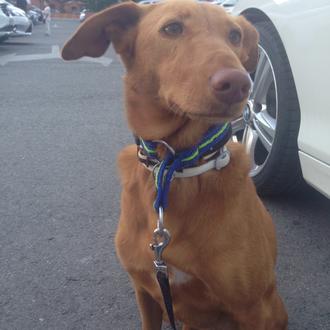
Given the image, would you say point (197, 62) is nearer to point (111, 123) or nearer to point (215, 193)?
point (215, 193)

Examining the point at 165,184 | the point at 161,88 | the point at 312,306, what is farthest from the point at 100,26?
the point at 312,306

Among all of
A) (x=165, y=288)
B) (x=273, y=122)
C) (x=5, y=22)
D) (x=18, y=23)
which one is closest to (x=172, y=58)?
(x=165, y=288)

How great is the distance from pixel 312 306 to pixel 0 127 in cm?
382

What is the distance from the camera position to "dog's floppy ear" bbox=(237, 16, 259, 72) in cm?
242

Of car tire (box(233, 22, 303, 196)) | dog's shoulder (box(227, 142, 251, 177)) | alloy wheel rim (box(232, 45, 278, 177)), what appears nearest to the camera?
dog's shoulder (box(227, 142, 251, 177))

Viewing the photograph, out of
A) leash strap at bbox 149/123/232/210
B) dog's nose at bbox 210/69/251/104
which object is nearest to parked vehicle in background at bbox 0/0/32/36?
leash strap at bbox 149/123/232/210

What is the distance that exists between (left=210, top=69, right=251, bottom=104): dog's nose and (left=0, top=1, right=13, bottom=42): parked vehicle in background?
11.8m

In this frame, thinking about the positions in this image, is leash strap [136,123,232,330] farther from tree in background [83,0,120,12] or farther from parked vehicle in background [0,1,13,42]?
tree in background [83,0,120,12]

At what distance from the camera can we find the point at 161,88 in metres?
1.98

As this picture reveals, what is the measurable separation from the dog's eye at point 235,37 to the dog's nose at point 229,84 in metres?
0.48

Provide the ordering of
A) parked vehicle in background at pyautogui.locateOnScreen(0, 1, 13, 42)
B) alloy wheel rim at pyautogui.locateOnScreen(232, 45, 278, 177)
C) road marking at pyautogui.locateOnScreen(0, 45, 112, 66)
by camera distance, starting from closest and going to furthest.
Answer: alloy wheel rim at pyautogui.locateOnScreen(232, 45, 278, 177) → road marking at pyautogui.locateOnScreen(0, 45, 112, 66) → parked vehicle in background at pyautogui.locateOnScreen(0, 1, 13, 42)

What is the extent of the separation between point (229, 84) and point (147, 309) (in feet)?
3.64

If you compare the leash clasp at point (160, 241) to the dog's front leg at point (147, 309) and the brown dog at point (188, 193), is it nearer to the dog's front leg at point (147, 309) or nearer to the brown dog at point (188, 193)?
the brown dog at point (188, 193)

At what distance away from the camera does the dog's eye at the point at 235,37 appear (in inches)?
84.0
